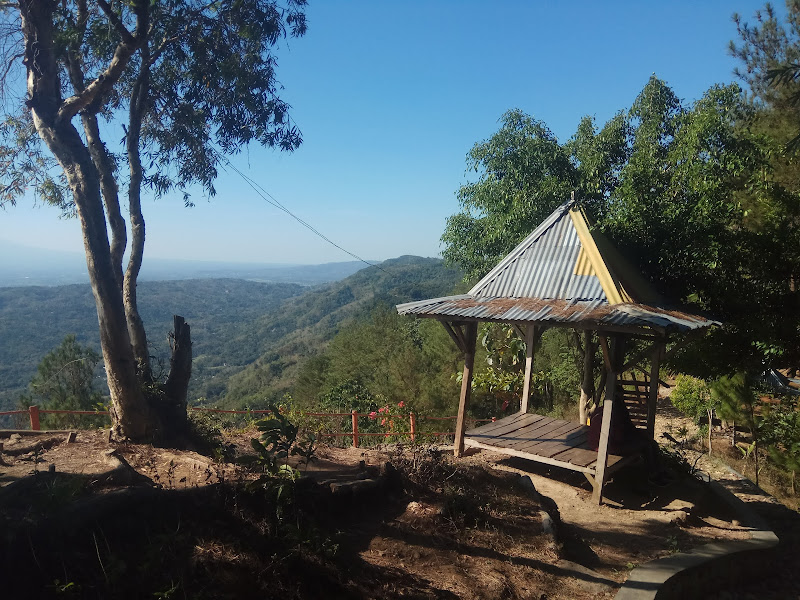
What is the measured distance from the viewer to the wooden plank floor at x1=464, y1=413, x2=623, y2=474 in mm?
7730

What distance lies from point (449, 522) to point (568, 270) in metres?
4.38

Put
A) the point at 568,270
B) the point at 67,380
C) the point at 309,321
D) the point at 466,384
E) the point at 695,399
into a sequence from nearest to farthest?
the point at 568,270 → the point at 466,384 → the point at 695,399 → the point at 67,380 → the point at 309,321

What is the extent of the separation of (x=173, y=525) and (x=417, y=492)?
97.5 inches

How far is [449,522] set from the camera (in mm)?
5258

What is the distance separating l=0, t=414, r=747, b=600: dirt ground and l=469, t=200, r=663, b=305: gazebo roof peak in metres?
2.72

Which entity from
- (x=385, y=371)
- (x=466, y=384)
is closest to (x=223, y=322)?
(x=385, y=371)

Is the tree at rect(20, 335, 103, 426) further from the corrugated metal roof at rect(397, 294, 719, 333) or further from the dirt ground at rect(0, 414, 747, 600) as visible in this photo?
the corrugated metal roof at rect(397, 294, 719, 333)

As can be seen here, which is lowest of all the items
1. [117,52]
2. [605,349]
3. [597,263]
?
[605,349]

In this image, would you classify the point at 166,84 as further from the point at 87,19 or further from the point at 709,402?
the point at 709,402

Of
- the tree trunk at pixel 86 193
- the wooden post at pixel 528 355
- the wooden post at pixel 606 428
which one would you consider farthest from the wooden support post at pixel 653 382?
the tree trunk at pixel 86 193

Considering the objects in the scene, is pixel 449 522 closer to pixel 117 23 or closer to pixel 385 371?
pixel 117 23

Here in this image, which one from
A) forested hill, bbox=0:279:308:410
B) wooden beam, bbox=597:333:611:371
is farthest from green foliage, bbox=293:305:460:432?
forested hill, bbox=0:279:308:410

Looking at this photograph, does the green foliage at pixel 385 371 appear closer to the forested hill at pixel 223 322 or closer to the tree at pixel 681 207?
the tree at pixel 681 207

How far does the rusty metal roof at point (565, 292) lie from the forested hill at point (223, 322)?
3939cm
